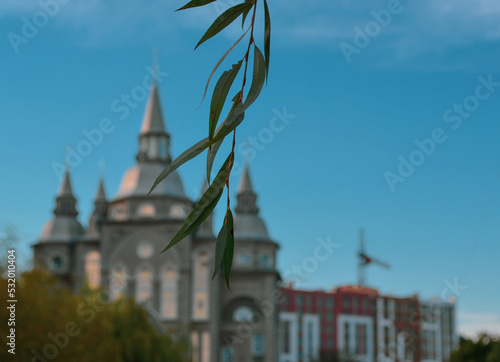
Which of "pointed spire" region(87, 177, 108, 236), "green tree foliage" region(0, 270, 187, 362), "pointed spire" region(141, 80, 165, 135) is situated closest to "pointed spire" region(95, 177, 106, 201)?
"pointed spire" region(87, 177, 108, 236)

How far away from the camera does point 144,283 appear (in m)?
47.8

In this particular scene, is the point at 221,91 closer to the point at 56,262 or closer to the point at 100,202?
the point at 56,262

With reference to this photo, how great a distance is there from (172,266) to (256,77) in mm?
46055

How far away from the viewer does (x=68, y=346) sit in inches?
762

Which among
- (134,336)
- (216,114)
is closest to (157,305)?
(134,336)

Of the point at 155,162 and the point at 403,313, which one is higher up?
the point at 155,162

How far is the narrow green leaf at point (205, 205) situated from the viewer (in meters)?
2.37

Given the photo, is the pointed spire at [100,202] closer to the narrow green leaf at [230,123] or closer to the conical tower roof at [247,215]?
the conical tower roof at [247,215]

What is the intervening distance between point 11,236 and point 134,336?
9073 mm

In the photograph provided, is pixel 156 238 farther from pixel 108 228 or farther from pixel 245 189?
pixel 245 189

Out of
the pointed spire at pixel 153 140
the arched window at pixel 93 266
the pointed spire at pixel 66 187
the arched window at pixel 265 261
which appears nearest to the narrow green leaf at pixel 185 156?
the arched window at pixel 93 266

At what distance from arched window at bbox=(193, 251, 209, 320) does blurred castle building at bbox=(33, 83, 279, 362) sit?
0.06m

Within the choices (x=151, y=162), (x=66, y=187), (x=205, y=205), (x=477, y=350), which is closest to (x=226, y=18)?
(x=205, y=205)

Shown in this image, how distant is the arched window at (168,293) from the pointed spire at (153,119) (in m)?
8.83
